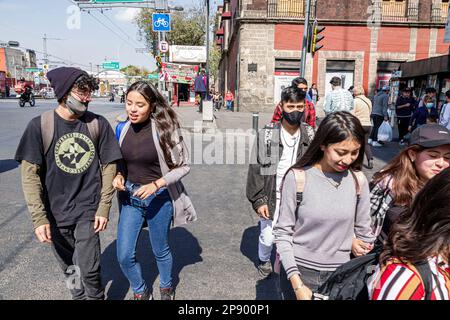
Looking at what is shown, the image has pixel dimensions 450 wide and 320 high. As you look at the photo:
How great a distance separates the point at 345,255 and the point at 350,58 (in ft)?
74.5

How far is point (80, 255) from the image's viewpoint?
250 centimetres

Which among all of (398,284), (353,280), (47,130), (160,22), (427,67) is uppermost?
(160,22)

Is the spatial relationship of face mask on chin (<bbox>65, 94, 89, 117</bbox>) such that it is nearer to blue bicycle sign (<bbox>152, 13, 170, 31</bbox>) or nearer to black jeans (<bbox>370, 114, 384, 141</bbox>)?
black jeans (<bbox>370, 114, 384, 141</bbox>)

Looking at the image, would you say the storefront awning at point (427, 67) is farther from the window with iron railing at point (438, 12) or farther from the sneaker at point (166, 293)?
the sneaker at point (166, 293)

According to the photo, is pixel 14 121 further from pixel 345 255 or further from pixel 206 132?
pixel 345 255

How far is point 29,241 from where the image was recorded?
13.8ft

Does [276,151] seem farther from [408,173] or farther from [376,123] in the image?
[376,123]

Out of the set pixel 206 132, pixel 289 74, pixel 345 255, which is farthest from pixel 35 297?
pixel 289 74

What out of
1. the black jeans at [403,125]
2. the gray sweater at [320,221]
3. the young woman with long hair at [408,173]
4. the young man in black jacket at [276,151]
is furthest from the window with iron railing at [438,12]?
the gray sweater at [320,221]

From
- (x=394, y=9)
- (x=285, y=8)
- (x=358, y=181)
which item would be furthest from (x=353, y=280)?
(x=394, y=9)

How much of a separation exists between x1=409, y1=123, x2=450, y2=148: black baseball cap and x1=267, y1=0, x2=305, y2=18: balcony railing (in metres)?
21.5

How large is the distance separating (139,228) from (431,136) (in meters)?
2.08

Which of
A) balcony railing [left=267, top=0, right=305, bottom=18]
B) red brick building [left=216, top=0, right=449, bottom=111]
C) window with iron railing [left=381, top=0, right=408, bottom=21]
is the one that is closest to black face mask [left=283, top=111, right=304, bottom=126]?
red brick building [left=216, top=0, right=449, bottom=111]

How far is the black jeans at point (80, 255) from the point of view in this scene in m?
2.50
